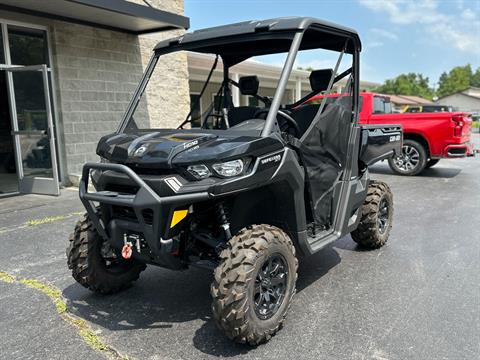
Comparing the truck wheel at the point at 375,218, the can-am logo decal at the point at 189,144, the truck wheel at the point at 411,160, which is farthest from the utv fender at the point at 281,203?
the truck wheel at the point at 411,160

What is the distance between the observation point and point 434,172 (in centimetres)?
1130

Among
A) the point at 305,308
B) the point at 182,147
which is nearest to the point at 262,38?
the point at 182,147

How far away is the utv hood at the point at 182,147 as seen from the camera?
274cm

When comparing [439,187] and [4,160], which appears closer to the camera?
[439,187]

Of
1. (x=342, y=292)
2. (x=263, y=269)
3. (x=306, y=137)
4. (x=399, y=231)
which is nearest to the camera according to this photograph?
(x=263, y=269)

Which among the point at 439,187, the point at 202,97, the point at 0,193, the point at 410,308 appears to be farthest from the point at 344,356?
the point at 0,193

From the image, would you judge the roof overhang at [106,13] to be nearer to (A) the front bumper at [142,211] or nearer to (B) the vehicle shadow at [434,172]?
(A) the front bumper at [142,211]

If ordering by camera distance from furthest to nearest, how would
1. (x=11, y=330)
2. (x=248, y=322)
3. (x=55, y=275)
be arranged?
(x=55, y=275) → (x=11, y=330) → (x=248, y=322)

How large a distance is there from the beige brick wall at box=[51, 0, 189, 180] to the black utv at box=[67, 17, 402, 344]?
17.5ft

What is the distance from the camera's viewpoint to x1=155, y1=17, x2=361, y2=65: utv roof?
3273 mm

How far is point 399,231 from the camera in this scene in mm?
5805

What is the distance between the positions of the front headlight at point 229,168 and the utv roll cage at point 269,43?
0.30m

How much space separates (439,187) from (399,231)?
400 cm

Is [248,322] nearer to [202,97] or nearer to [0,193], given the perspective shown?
[202,97]
